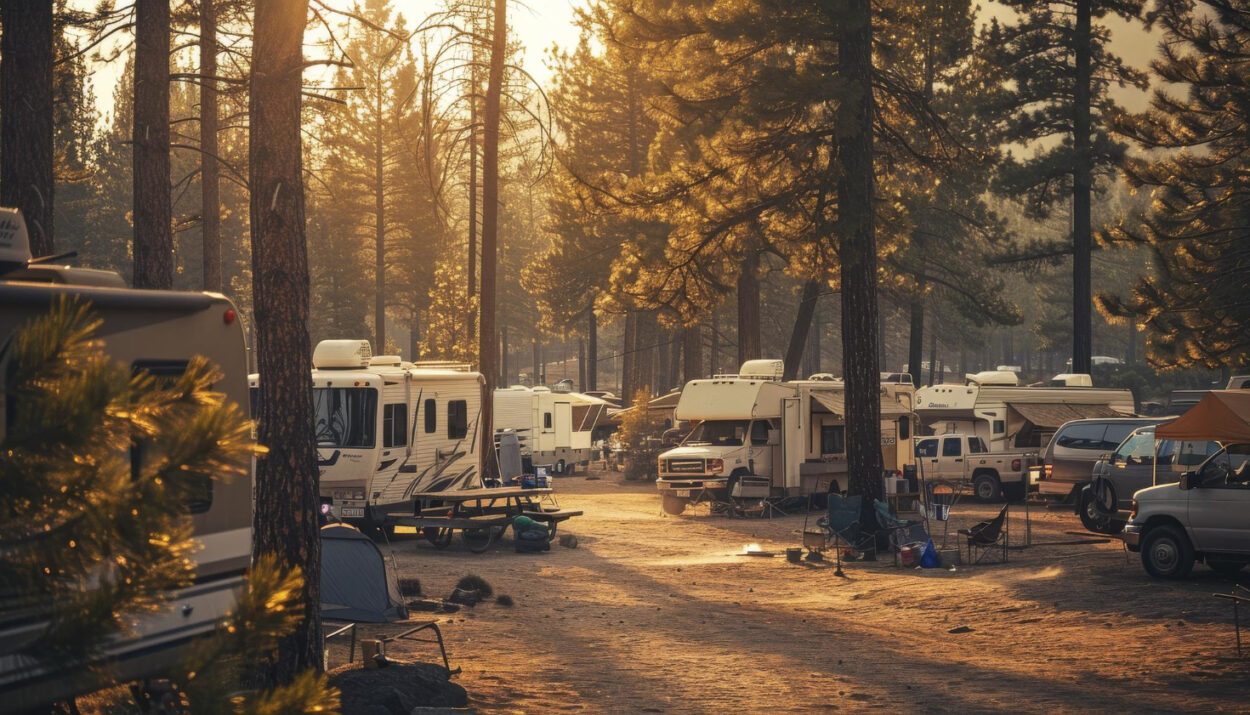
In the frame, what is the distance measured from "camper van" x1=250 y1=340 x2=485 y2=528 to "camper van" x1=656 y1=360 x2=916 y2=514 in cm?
665

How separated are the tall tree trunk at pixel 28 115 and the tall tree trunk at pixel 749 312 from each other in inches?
1096

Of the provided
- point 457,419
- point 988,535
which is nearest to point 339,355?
point 457,419

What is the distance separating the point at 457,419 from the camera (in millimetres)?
23328

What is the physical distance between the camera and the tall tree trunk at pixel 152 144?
15.2 meters

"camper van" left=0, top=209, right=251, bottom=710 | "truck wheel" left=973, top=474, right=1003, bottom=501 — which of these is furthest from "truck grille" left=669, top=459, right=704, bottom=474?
"camper van" left=0, top=209, right=251, bottom=710

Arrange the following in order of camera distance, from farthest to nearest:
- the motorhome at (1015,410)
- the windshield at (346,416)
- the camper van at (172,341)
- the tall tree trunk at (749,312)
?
the tall tree trunk at (749,312)
the motorhome at (1015,410)
the windshield at (346,416)
the camper van at (172,341)

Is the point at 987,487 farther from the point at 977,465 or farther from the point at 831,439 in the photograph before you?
the point at 831,439

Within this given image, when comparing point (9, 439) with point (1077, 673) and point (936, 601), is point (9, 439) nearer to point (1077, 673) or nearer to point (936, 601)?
point (1077, 673)

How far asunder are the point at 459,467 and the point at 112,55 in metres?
9.45

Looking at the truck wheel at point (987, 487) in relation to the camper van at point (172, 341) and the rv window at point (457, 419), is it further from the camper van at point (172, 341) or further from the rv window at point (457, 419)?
the camper van at point (172, 341)

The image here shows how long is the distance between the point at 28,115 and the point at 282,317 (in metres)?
4.87

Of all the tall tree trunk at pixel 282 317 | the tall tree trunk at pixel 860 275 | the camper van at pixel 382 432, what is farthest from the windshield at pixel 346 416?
the tall tree trunk at pixel 282 317

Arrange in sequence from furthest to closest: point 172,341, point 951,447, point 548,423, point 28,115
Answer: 1. point 548,423
2. point 951,447
3. point 28,115
4. point 172,341

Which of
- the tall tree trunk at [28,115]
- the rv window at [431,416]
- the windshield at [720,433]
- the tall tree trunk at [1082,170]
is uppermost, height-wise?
the tall tree trunk at [1082,170]
